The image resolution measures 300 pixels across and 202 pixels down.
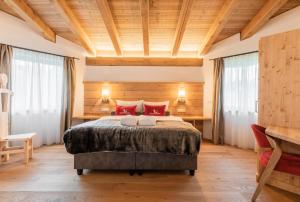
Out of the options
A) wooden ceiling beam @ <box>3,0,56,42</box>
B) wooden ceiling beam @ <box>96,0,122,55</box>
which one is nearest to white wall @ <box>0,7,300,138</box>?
wooden ceiling beam @ <box>3,0,56,42</box>

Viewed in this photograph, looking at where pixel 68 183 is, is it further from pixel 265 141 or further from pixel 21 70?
pixel 21 70

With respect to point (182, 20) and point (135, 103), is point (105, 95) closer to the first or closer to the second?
point (135, 103)

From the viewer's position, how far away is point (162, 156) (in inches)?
122

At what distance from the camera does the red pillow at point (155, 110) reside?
16.4ft

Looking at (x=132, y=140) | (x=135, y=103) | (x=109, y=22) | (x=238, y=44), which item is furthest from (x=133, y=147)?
(x=238, y=44)

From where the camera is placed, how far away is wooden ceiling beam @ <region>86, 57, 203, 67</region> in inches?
230

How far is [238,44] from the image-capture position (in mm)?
5125

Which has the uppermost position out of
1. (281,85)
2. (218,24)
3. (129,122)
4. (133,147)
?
(218,24)

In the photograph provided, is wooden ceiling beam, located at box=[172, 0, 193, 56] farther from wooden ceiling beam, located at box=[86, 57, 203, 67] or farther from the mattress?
the mattress

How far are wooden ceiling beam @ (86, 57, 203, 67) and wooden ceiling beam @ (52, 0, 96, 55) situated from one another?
268mm

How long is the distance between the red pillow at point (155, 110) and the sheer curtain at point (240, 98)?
156 centimetres

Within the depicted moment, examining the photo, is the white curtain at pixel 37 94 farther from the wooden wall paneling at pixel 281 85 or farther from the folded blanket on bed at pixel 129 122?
the wooden wall paneling at pixel 281 85

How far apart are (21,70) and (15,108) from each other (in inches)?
31.7

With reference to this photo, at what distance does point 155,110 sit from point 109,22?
213 cm
